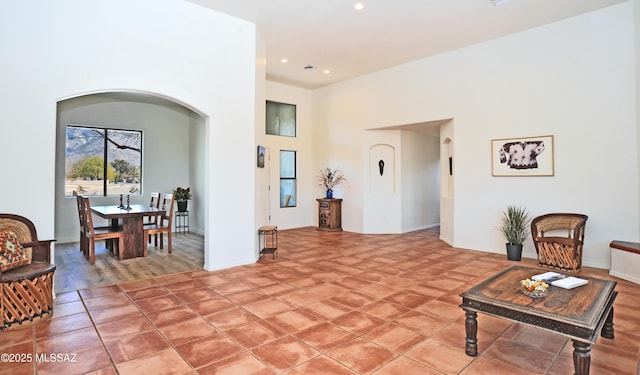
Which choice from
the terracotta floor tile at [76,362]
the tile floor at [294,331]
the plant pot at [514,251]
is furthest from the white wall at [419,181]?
the terracotta floor tile at [76,362]

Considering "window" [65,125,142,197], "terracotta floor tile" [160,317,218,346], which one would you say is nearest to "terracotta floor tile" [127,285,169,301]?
"terracotta floor tile" [160,317,218,346]

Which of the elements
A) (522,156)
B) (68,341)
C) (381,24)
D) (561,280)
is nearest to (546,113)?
(522,156)

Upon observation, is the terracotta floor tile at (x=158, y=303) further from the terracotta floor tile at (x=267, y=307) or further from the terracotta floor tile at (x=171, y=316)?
the terracotta floor tile at (x=267, y=307)

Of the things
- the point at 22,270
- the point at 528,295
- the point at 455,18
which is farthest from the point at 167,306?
the point at 455,18

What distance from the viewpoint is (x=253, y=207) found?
220 inches

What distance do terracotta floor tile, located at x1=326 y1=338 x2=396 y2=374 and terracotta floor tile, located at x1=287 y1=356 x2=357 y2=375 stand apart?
0.06 metres

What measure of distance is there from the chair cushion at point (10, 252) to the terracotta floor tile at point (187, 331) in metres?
1.61

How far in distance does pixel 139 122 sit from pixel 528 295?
871 centimetres

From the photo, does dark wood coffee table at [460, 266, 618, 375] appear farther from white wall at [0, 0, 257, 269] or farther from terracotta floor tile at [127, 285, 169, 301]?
white wall at [0, 0, 257, 269]

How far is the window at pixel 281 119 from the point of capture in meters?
9.04

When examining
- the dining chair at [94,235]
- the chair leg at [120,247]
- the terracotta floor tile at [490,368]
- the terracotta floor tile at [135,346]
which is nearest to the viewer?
the terracotta floor tile at [490,368]

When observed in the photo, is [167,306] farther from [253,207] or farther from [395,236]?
[395,236]

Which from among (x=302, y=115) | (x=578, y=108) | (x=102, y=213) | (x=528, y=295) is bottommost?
(x=528, y=295)

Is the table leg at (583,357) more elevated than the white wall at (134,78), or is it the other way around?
the white wall at (134,78)
